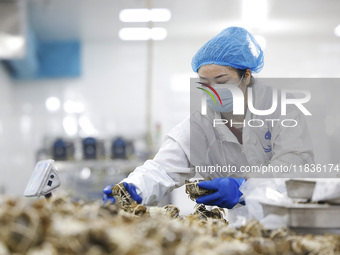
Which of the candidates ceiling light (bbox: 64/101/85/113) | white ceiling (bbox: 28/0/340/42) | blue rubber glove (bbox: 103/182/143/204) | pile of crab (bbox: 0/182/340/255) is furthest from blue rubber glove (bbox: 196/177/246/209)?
ceiling light (bbox: 64/101/85/113)

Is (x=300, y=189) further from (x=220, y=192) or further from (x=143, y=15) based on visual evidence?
(x=143, y=15)

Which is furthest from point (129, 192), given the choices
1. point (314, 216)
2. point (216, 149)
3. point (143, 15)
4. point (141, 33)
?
point (141, 33)

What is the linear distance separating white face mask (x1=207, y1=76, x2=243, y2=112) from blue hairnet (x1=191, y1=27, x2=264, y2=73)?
9 cm

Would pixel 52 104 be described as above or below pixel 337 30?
below

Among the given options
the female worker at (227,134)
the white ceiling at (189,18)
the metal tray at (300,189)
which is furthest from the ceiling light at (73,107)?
the metal tray at (300,189)

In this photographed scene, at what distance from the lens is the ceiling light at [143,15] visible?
5203 millimetres

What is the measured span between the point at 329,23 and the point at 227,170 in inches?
173

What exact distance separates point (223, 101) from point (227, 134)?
148 millimetres

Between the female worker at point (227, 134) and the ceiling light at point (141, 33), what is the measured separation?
399 centimetres

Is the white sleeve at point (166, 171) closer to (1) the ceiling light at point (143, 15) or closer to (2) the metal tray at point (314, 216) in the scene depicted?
(2) the metal tray at point (314, 216)

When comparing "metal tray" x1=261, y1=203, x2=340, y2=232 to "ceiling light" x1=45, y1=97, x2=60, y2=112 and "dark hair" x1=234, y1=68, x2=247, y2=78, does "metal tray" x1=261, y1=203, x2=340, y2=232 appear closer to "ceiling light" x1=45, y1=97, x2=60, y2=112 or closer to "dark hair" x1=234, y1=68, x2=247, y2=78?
"dark hair" x1=234, y1=68, x2=247, y2=78

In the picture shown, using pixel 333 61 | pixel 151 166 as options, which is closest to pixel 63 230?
pixel 151 166

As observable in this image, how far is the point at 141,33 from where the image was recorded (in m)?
6.00

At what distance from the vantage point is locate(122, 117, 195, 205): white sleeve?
163 cm
